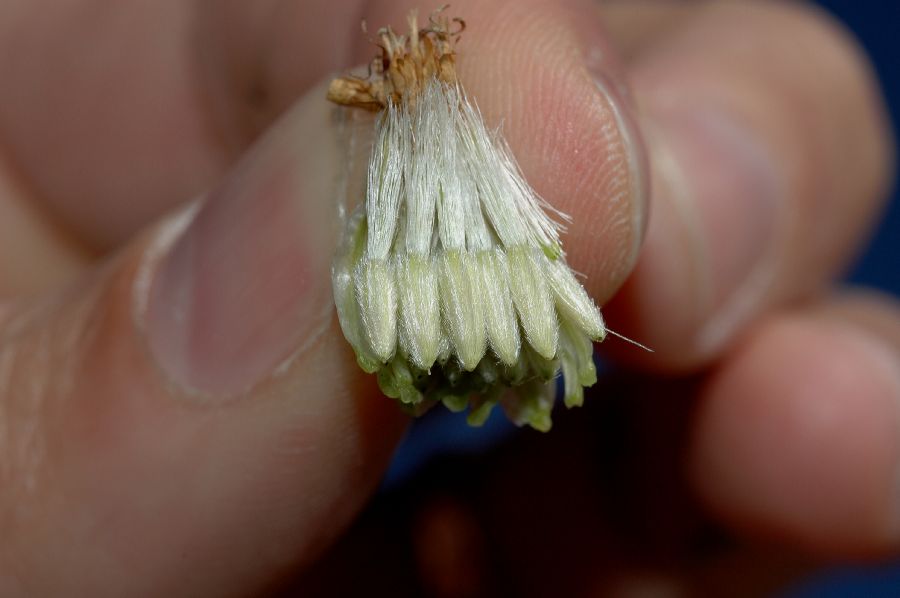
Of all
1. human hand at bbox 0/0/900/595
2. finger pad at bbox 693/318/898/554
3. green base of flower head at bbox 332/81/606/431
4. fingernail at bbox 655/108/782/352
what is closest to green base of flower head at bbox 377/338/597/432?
green base of flower head at bbox 332/81/606/431

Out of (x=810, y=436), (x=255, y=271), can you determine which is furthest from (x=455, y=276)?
(x=810, y=436)

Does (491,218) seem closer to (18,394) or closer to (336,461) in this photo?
(336,461)

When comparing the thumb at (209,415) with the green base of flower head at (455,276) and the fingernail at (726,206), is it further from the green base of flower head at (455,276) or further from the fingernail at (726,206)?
the fingernail at (726,206)

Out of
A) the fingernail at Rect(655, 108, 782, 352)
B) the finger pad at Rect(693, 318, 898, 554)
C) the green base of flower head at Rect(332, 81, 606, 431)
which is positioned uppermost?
the green base of flower head at Rect(332, 81, 606, 431)

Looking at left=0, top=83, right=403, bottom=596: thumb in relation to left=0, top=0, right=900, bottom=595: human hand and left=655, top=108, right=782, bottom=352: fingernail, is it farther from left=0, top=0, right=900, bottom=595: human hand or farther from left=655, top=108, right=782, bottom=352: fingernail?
left=655, top=108, right=782, bottom=352: fingernail

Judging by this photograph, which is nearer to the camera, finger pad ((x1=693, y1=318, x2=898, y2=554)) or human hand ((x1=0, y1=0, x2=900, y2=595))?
human hand ((x1=0, y1=0, x2=900, y2=595))

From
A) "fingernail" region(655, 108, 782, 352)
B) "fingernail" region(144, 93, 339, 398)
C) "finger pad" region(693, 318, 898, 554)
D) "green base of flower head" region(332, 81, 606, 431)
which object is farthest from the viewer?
"finger pad" region(693, 318, 898, 554)

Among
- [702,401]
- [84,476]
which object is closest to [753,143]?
[702,401]
